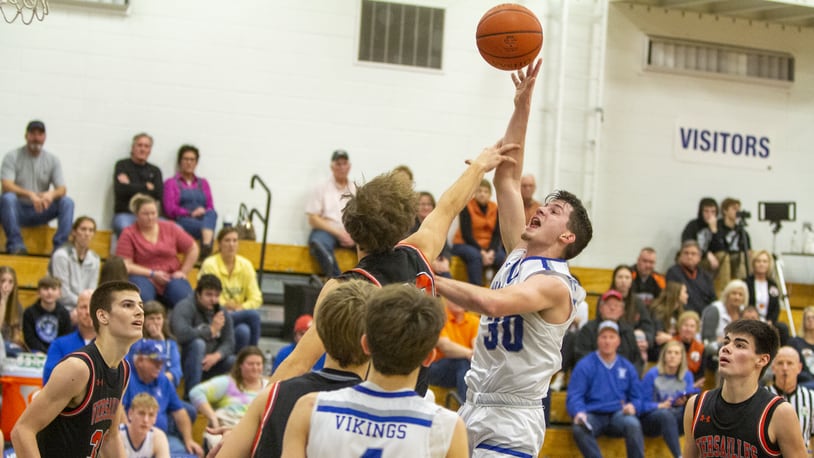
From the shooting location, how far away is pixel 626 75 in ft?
47.8

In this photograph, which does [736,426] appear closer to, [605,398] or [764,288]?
[605,398]

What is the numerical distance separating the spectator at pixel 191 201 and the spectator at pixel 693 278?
5763mm

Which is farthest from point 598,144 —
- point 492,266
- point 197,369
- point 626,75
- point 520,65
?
point 520,65

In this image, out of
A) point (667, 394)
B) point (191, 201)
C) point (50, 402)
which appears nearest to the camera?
point (50, 402)

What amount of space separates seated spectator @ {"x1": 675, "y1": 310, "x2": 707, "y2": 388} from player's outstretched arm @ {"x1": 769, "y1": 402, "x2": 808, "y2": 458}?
608cm

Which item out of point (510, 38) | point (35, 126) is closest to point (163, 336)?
point (35, 126)

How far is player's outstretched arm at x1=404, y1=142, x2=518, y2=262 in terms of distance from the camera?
166 inches

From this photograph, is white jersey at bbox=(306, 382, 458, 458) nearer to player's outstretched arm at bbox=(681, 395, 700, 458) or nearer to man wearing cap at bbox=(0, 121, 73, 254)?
player's outstretched arm at bbox=(681, 395, 700, 458)

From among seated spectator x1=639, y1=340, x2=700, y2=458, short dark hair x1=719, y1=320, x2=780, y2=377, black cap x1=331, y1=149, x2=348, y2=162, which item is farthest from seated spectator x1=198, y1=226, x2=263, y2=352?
short dark hair x1=719, y1=320, x2=780, y2=377

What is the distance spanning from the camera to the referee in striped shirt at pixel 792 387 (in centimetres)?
873

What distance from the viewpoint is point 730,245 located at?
13.9 m

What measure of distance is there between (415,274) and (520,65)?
2.01 meters

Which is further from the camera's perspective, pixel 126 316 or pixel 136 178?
pixel 136 178

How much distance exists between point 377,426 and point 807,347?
9.27 m
